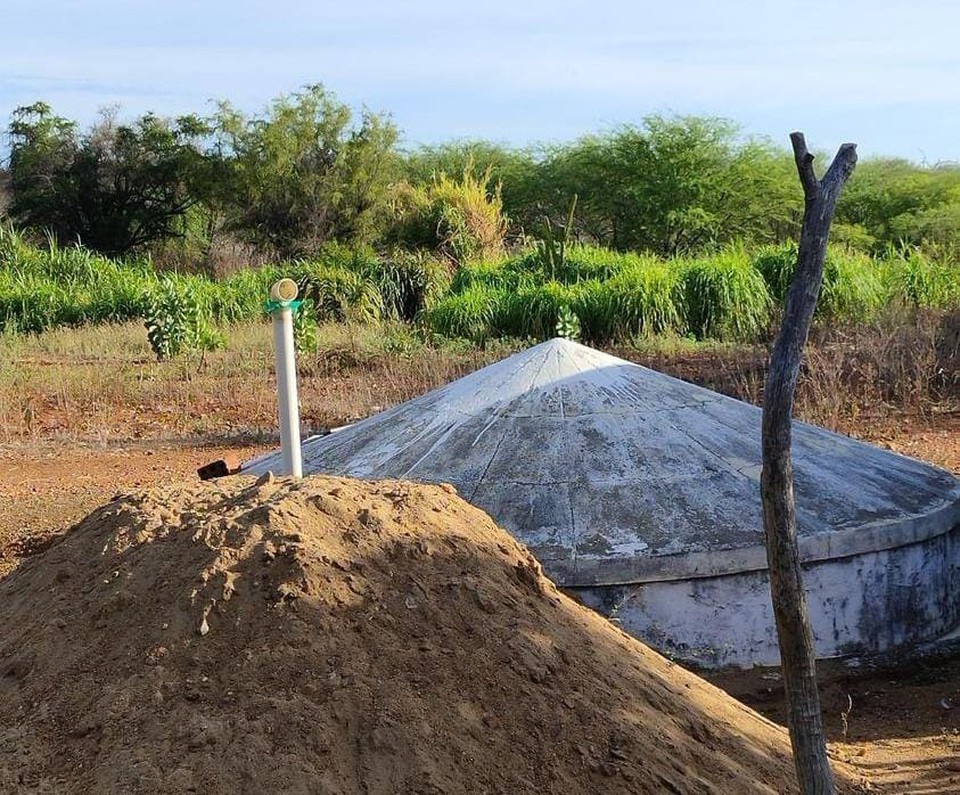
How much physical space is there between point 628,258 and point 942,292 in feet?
15.2

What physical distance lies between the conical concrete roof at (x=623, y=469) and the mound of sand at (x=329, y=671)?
4.98ft

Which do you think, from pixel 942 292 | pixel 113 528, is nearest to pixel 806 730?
pixel 113 528

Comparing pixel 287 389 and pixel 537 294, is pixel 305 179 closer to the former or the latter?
pixel 537 294

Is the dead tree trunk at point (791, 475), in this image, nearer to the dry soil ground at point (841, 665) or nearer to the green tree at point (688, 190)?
the dry soil ground at point (841, 665)

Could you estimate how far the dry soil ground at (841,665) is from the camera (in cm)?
396

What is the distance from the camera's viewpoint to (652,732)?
9.89 ft

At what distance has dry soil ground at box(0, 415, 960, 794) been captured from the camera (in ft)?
13.0

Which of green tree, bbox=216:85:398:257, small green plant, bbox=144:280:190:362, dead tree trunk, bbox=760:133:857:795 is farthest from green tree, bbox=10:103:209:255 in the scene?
dead tree trunk, bbox=760:133:857:795

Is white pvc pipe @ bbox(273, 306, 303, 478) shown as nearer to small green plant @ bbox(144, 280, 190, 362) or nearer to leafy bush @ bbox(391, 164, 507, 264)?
small green plant @ bbox(144, 280, 190, 362)

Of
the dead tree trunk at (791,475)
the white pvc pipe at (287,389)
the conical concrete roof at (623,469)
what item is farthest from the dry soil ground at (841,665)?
the white pvc pipe at (287,389)

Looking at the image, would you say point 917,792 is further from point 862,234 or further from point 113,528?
point 862,234

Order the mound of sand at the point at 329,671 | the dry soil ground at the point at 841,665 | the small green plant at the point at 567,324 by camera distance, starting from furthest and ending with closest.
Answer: the small green plant at the point at 567,324
the dry soil ground at the point at 841,665
the mound of sand at the point at 329,671

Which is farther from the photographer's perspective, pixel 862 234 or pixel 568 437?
pixel 862 234

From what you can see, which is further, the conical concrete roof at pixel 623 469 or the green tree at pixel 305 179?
the green tree at pixel 305 179
